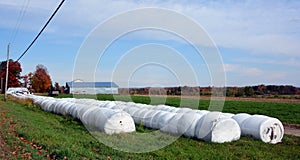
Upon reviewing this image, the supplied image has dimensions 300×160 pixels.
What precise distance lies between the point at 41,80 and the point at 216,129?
90721mm

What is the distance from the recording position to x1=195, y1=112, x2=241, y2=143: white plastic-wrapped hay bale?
41.0ft

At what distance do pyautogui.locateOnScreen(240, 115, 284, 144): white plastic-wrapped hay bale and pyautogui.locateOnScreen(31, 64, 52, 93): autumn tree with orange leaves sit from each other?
8762cm

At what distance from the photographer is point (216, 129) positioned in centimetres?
1248

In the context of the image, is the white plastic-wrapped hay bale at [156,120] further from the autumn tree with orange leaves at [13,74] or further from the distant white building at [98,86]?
the autumn tree with orange leaves at [13,74]

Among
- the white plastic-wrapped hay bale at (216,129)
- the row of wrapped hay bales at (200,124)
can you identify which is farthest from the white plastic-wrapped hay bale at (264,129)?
the white plastic-wrapped hay bale at (216,129)

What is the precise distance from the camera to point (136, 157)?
31.0 feet

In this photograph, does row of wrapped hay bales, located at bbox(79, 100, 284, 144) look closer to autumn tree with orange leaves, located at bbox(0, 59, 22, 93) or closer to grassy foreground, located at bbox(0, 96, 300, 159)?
grassy foreground, located at bbox(0, 96, 300, 159)

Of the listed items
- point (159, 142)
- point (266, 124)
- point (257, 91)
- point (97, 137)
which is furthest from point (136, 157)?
point (257, 91)

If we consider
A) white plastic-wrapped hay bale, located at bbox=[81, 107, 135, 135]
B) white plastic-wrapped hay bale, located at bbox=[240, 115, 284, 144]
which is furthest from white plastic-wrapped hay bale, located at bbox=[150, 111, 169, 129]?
white plastic-wrapped hay bale, located at bbox=[240, 115, 284, 144]

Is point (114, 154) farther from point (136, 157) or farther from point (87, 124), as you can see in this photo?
point (87, 124)

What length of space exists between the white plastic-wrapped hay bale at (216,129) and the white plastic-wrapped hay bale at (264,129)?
646 millimetres

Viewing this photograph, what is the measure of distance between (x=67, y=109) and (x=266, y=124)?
12730mm

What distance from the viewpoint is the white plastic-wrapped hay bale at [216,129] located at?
1248cm

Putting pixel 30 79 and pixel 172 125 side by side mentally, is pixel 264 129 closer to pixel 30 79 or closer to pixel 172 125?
pixel 172 125
